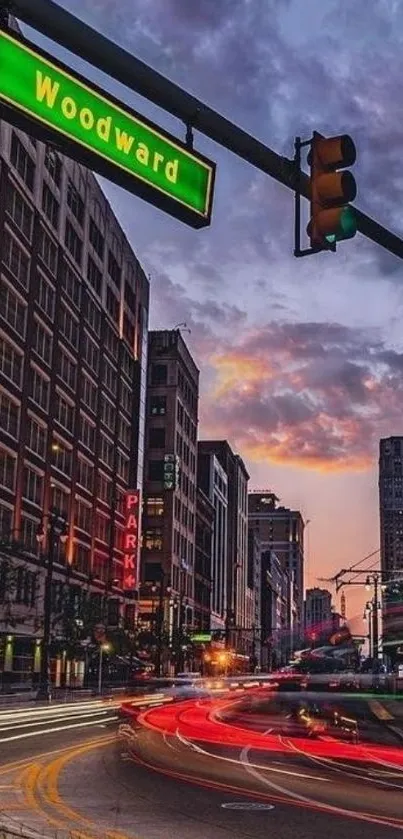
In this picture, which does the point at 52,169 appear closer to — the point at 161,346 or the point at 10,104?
the point at 161,346

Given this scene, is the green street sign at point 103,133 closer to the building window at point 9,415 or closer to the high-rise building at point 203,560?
the building window at point 9,415

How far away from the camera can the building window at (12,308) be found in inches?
2537

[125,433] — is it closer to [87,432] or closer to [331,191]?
[87,432]

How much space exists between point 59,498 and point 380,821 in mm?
65959

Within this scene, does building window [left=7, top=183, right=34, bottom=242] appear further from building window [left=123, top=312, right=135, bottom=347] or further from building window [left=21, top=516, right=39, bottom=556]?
building window [left=123, top=312, right=135, bottom=347]

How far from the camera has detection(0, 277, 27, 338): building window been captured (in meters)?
64.4

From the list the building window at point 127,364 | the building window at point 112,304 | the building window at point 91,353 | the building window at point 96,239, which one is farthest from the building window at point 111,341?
the building window at point 96,239

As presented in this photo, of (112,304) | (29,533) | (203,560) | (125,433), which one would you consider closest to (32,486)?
(29,533)

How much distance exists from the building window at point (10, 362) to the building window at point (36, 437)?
3654mm

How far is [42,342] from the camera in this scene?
73.4m

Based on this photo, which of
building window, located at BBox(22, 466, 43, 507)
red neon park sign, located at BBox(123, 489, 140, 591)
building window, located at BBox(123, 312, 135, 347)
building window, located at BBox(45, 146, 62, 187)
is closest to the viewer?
building window, located at BBox(22, 466, 43, 507)

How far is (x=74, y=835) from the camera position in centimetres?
1059

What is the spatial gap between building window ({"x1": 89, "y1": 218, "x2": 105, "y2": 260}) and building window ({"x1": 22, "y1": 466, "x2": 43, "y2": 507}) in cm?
2557

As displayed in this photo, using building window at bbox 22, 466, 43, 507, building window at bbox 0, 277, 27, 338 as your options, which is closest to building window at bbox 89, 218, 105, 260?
building window at bbox 0, 277, 27, 338
